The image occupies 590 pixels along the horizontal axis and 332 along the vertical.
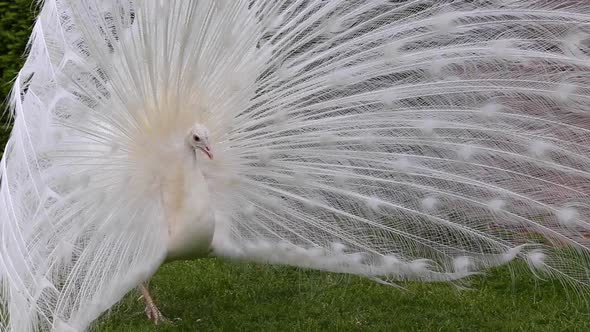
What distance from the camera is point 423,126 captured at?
13.0 ft

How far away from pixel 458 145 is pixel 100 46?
168cm

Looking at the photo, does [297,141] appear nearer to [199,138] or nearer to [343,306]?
[199,138]

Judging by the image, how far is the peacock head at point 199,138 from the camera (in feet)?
12.1

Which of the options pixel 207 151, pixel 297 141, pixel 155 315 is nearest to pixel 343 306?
pixel 155 315

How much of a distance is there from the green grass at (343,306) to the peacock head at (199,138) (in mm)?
1147

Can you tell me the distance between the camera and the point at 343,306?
17.3 ft

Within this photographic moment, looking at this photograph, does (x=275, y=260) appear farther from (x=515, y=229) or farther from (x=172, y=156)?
(x=515, y=229)

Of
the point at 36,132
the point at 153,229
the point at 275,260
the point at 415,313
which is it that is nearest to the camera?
the point at 36,132

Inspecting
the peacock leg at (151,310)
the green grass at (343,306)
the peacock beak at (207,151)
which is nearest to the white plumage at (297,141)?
the peacock beak at (207,151)

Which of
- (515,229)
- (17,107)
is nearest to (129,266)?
(17,107)

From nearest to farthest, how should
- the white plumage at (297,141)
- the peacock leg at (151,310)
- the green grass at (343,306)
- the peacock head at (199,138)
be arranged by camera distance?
the white plumage at (297,141) → the peacock head at (199,138) → the green grass at (343,306) → the peacock leg at (151,310)

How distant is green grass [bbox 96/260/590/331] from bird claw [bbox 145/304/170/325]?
0.04m

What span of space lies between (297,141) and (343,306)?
1633 millimetres

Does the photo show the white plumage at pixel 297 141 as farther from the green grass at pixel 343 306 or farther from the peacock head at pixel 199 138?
the green grass at pixel 343 306
